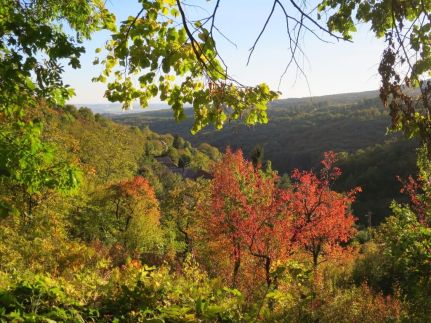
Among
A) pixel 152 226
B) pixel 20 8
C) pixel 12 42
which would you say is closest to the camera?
pixel 12 42

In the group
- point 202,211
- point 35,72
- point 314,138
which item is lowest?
point 314,138

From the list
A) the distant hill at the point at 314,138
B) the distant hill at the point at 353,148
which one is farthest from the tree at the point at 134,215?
the distant hill at the point at 314,138

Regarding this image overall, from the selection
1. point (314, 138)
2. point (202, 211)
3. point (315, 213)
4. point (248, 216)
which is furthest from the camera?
point (314, 138)

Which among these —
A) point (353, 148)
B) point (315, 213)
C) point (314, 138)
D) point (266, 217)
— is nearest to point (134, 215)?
point (315, 213)

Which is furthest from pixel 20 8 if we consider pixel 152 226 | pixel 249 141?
pixel 249 141

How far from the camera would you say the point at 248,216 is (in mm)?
19125

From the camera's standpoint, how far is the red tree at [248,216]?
18.1m

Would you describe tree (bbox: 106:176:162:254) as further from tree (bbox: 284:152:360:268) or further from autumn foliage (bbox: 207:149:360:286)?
tree (bbox: 284:152:360:268)

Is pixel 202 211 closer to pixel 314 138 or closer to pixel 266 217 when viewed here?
pixel 266 217

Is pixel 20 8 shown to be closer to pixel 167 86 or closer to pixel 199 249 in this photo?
pixel 167 86

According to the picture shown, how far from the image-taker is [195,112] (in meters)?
4.18

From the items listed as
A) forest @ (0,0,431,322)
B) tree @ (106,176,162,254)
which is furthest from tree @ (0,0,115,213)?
tree @ (106,176,162,254)

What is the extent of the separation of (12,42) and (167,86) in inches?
92.9

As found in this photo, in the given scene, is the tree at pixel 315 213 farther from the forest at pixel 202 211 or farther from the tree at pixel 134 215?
the tree at pixel 134 215
